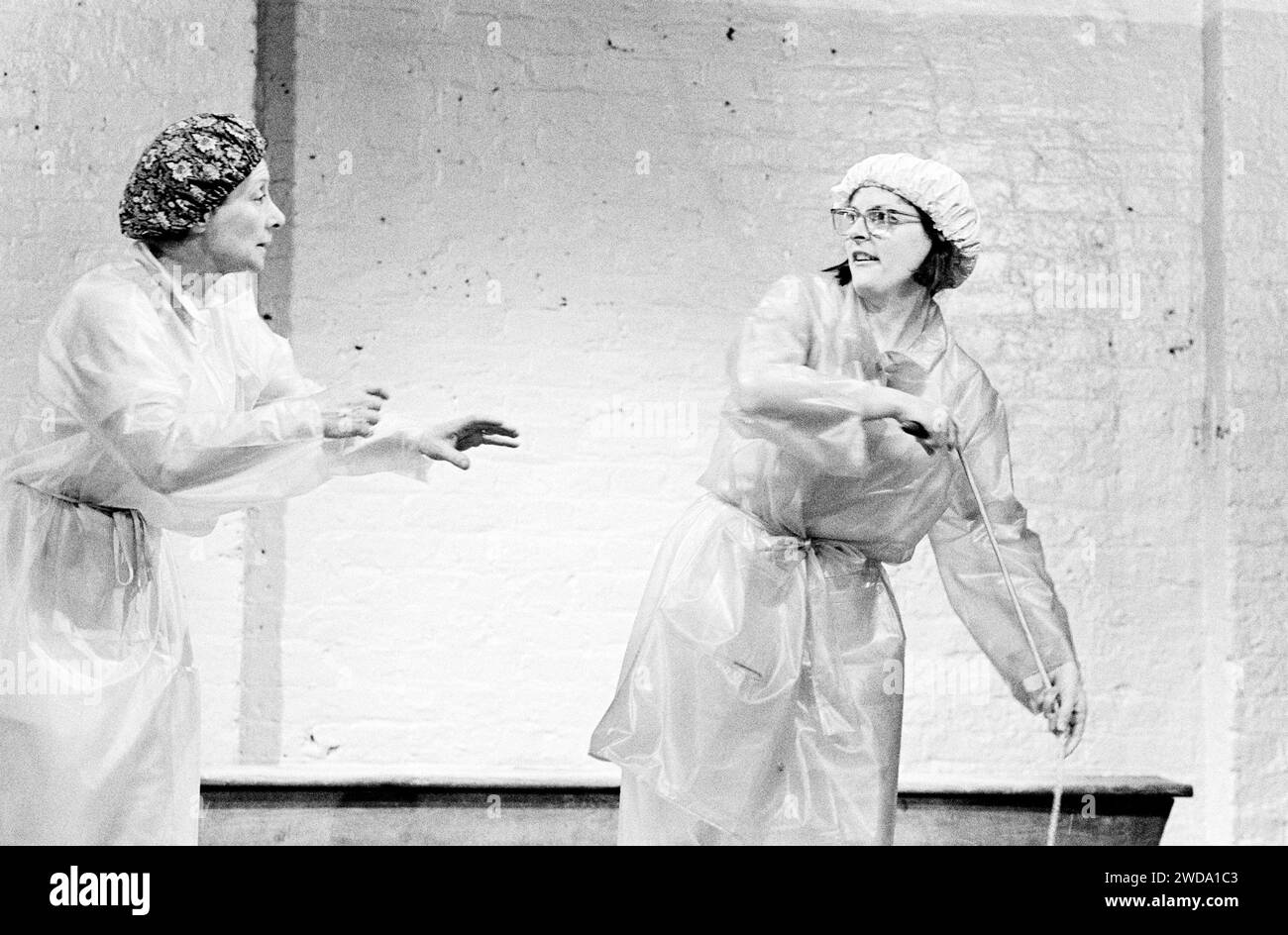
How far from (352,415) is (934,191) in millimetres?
1011

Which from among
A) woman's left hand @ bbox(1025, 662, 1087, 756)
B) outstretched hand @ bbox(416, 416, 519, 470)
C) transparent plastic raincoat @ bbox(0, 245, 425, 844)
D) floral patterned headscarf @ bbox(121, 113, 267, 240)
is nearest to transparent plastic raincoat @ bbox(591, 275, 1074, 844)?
woman's left hand @ bbox(1025, 662, 1087, 756)

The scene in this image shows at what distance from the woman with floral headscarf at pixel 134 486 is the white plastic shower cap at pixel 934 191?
0.77m

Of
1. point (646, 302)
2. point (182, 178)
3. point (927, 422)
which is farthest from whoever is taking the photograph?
point (646, 302)

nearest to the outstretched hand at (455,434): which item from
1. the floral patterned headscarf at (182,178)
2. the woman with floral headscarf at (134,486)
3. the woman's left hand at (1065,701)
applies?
the woman with floral headscarf at (134,486)

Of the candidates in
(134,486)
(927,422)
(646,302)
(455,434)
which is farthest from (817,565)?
(134,486)

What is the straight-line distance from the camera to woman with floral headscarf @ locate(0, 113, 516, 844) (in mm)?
2639

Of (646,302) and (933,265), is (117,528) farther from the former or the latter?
(933,265)

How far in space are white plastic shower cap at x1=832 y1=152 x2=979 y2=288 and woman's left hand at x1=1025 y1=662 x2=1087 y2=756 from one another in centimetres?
69

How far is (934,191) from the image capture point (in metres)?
2.93

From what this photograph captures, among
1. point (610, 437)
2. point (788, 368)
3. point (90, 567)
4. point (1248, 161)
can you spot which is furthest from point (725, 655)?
point (1248, 161)

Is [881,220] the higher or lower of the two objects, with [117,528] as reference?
higher

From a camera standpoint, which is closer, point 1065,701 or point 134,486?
point 134,486

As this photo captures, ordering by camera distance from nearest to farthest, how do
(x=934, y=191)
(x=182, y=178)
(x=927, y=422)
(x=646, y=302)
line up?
1. (x=927, y=422)
2. (x=182, y=178)
3. (x=934, y=191)
4. (x=646, y=302)

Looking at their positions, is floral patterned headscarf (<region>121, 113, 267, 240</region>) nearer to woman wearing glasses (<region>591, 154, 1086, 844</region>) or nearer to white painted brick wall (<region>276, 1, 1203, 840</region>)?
white painted brick wall (<region>276, 1, 1203, 840</region>)
